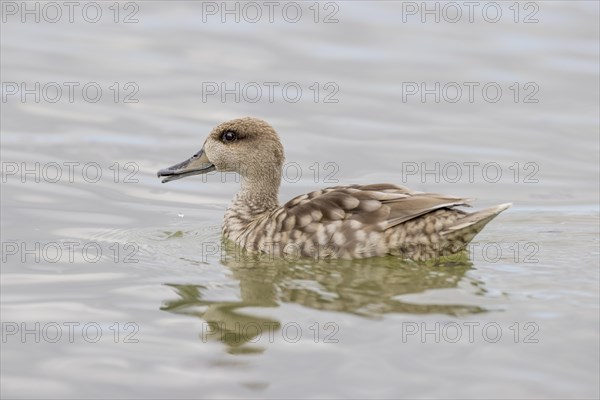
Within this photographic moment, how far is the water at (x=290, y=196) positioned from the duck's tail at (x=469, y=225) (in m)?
0.24

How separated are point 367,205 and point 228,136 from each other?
188cm

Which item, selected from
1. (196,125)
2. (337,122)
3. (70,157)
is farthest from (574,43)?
(70,157)

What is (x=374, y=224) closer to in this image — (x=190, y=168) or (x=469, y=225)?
(x=469, y=225)

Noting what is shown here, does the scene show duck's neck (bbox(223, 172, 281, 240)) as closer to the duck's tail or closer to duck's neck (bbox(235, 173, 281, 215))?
duck's neck (bbox(235, 173, 281, 215))

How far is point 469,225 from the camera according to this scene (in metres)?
11.0

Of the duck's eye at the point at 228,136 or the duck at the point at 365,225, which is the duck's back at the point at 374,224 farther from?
the duck's eye at the point at 228,136

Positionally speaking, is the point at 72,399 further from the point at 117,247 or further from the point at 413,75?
the point at 413,75

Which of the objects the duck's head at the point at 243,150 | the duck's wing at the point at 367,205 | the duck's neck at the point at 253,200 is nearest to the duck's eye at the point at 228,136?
the duck's head at the point at 243,150

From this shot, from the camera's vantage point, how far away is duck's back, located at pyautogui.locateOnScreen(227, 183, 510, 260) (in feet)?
36.4

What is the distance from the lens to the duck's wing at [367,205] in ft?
36.4

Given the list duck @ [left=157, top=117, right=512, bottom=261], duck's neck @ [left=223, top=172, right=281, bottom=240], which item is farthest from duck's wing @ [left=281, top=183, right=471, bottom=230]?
duck's neck @ [left=223, top=172, right=281, bottom=240]

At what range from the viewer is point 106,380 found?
8.87 m

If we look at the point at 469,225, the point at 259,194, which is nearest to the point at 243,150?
the point at 259,194

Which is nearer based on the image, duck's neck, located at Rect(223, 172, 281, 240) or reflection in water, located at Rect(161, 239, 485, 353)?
reflection in water, located at Rect(161, 239, 485, 353)
